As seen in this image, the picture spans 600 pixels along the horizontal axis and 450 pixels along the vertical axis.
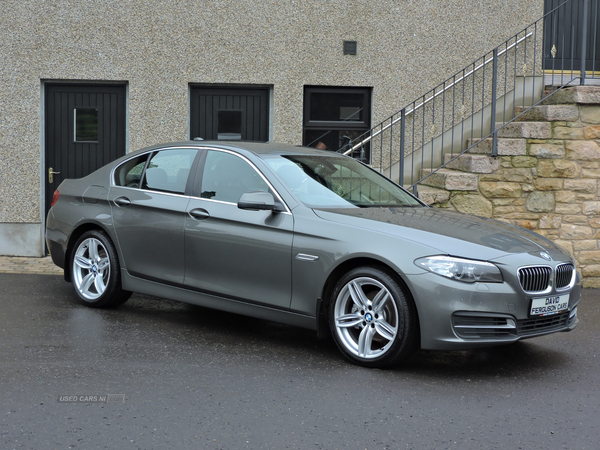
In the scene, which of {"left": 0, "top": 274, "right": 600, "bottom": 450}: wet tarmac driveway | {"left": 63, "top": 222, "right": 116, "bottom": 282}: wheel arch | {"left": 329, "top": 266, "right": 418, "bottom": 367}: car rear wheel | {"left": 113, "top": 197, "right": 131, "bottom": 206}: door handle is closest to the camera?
{"left": 0, "top": 274, "right": 600, "bottom": 450}: wet tarmac driveway

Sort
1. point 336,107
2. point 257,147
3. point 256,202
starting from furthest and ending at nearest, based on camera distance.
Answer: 1. point 336,107
2. point 257,147
3. point 256,202

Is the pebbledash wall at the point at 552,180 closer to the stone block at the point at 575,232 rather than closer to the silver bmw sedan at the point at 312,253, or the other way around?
the stone block at the point at 575,232

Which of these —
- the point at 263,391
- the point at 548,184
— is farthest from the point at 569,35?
the point at 263,391

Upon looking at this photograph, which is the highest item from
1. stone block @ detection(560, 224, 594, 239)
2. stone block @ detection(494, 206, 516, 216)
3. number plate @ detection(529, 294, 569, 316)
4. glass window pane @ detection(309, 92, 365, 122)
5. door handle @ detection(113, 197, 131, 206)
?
glass window pane @ detection(309, 92, 365, 122)

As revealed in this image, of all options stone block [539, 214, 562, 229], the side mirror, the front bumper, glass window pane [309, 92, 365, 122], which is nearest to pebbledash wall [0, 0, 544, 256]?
glass window pane [309, 92, 365, 122]

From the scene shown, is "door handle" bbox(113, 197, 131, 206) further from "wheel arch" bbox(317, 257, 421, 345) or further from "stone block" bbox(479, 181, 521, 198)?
"stone block" bbox(479, 181, 521, 198)

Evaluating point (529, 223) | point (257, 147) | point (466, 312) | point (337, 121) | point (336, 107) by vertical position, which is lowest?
point (466, 312)

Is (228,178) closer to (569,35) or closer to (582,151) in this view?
(582,151)

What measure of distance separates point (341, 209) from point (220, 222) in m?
0.95

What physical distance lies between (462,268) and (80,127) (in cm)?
739

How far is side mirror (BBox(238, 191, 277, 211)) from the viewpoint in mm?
5523

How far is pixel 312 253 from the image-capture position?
17.6 feet

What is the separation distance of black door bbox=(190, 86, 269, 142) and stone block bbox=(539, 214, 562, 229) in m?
4.00

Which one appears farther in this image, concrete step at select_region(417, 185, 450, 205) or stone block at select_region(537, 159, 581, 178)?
stone block at select_region(537, 159, 581, 178)
